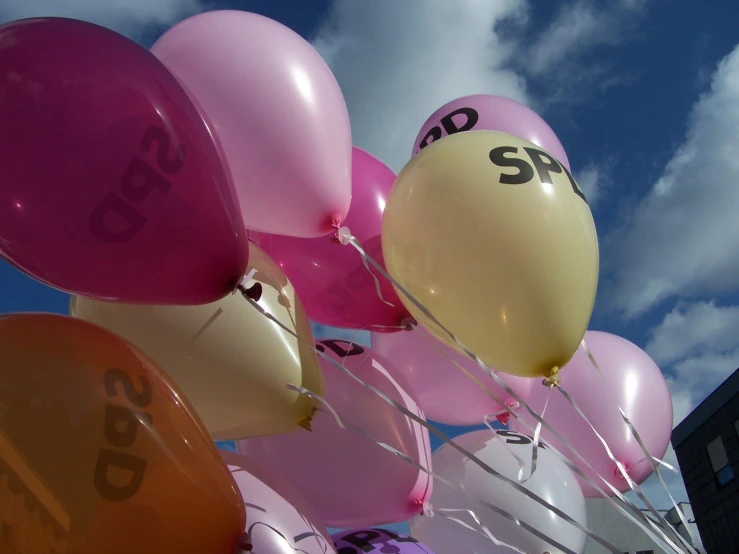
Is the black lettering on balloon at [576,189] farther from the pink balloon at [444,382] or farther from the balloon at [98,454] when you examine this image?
the balloon at [98,454]

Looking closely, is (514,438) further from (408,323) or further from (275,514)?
(275,514)

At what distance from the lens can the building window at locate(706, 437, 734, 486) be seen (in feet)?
41.5

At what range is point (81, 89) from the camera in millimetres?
1762

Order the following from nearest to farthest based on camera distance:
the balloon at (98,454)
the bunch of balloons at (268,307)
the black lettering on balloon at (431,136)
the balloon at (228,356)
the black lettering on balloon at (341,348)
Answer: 1. the balloon at (98,454)
2. the bunch of balloons at (268,307)
3. the balloon at (228,356)
4. the black lettering on balloon at (341,348)
5. the black lettering on balloon at (431,136)

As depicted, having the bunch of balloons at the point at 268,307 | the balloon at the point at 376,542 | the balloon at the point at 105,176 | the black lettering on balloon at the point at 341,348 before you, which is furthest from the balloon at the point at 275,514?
the balloon at the point at 105,176

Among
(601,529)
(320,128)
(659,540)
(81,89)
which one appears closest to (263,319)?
(320,128)

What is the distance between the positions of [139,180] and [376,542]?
1.62 meters

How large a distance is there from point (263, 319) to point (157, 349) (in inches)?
12.5

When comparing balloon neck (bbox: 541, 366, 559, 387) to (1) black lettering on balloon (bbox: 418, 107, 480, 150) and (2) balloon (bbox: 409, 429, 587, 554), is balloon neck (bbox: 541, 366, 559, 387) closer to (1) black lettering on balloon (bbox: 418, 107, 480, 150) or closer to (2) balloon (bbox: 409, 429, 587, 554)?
(2) balloon (bbox: 409, 429, 587, 554)

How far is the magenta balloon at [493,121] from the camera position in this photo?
3.07 m

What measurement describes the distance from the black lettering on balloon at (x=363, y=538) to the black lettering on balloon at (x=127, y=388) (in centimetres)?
119

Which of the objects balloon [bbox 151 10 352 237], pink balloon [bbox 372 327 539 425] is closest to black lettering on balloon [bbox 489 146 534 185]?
balloon [bbox 151 10 352 237]

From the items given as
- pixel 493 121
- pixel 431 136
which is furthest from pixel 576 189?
pixel 431 136

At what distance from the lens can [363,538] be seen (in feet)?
8.85
